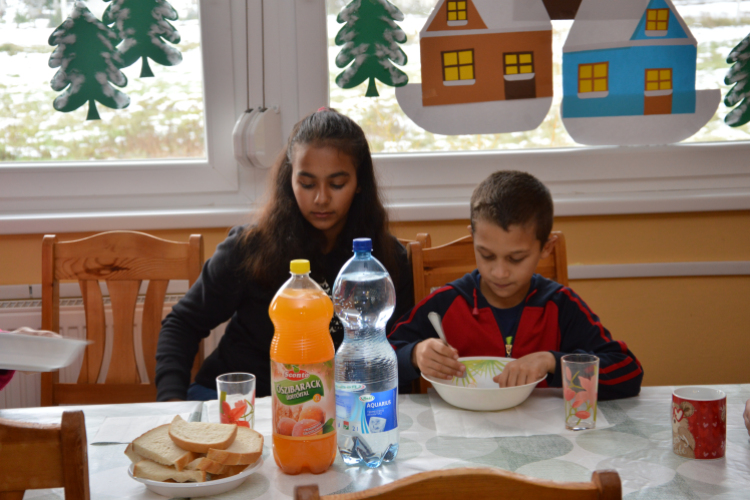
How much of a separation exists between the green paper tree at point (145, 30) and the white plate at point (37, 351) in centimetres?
162

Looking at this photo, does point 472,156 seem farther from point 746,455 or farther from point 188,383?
point 746,455

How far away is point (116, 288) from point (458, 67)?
1240 millimetres

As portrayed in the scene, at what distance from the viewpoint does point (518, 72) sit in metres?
2.11

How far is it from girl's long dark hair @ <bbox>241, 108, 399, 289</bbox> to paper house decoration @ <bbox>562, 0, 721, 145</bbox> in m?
0.92

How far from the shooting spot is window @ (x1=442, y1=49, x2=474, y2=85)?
2109mm

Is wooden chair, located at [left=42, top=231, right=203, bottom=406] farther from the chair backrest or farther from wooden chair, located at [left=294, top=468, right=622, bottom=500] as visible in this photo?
wooden chair, located at [left=294, top=468, right=622, bottom=500]

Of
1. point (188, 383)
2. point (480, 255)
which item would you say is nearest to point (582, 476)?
point (480, 255)

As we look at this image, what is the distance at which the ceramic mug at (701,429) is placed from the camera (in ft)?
2.89

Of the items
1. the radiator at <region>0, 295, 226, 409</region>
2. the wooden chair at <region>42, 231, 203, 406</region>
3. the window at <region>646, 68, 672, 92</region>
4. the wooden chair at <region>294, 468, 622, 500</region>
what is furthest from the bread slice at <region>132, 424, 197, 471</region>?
the window at <region>646, 68, 672, 92</region>

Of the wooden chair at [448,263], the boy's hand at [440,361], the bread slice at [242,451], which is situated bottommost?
the bread slice at [242,451]

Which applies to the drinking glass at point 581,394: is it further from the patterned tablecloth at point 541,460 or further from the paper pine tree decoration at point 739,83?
the paper pine tree decoration at point 739,83

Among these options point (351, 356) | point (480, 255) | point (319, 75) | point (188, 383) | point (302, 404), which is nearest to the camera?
point (302, 404)

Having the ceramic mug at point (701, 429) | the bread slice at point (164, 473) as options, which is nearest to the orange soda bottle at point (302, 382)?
the bread slice at point (164, 473)

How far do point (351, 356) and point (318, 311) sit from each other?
11cm
